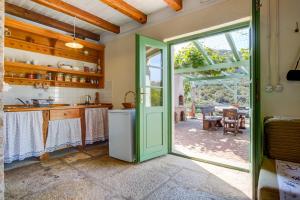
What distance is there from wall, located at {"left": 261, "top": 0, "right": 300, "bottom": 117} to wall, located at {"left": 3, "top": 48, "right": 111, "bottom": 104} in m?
3.27

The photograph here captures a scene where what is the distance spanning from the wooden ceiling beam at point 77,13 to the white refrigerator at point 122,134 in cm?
191

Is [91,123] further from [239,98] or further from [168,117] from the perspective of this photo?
[239,98]

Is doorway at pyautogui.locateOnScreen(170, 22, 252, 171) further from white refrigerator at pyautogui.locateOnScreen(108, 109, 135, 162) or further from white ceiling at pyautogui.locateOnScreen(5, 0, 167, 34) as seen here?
white refrigerator at pyautogui.locateOnScreen(108, 109, 135, 162)

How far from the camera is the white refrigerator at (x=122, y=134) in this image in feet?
9.40

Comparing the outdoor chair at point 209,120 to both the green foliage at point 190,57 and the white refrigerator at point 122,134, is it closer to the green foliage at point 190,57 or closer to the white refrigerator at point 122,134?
the green foliage at point 190,57

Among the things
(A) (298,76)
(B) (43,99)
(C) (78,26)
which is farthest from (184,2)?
(B) (43,99)

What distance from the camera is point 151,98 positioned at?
3066 mm

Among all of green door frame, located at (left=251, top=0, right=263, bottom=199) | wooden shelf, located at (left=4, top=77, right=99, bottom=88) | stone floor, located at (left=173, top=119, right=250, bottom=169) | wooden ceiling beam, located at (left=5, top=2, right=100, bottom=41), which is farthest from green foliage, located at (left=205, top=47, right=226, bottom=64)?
green door frame, located at (left=251, top=0, right=263, bottom=199)

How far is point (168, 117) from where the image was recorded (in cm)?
337

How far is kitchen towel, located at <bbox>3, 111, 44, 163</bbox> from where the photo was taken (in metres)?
2.63

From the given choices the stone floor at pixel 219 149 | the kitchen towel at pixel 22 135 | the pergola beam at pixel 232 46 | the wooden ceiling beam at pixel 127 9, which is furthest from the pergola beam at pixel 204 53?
the kitchen towel at pixel 22 135

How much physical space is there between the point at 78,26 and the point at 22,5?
1105 millimetres

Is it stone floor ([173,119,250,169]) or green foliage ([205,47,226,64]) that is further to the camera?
green foliage ([205,47,226,64])

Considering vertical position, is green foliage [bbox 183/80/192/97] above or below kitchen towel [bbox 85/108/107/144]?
above
